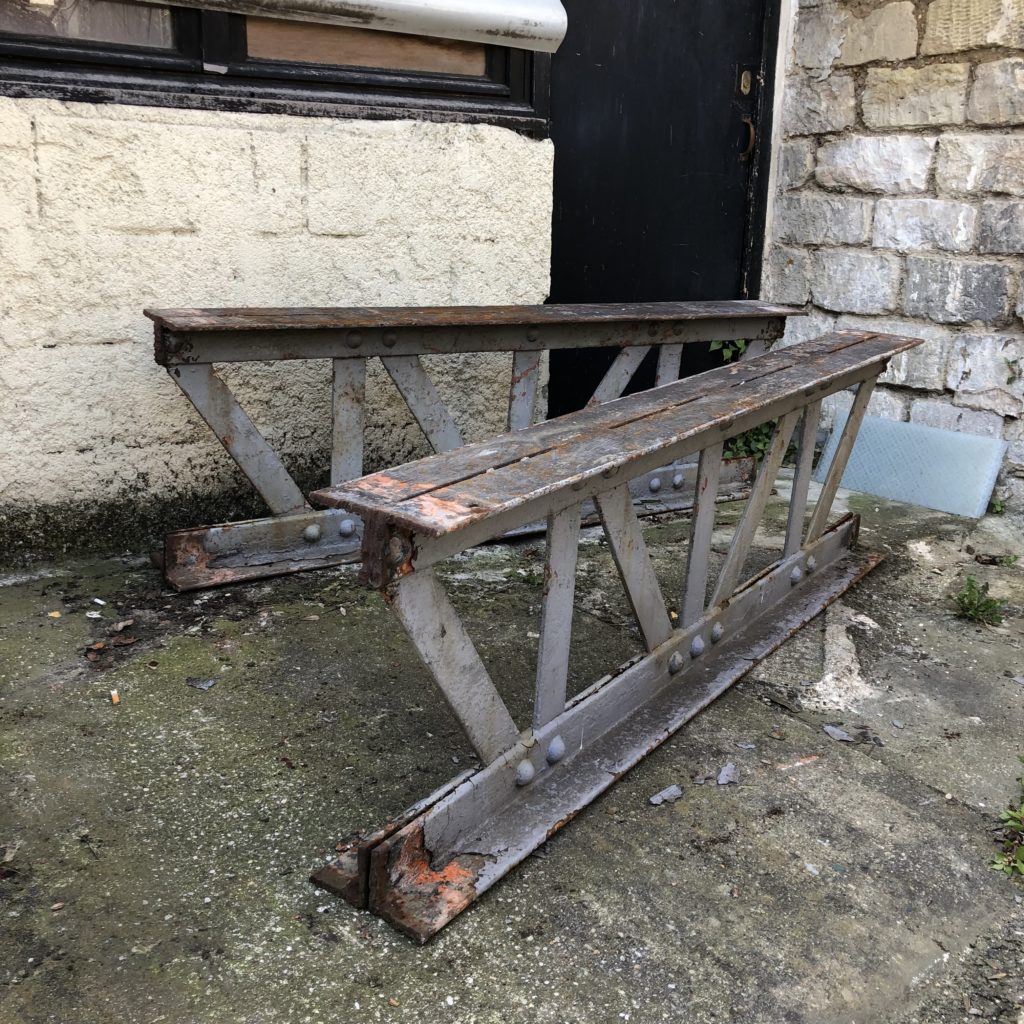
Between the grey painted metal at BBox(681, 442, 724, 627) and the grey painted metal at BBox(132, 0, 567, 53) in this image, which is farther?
the grey painted metal at BBox(132, 0, 567, 53)

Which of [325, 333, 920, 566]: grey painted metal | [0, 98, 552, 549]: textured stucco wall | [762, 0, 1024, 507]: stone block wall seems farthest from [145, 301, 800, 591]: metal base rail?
[762, 0, 1024, 507]: stone block wall

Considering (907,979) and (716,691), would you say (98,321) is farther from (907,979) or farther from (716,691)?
(907,979)

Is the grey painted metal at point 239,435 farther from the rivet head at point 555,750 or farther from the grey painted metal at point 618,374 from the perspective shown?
the rivet head at point 555,750

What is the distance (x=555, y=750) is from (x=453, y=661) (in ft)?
1.35

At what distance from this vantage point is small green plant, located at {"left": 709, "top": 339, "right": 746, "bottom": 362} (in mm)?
4848

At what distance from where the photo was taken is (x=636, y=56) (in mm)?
4324

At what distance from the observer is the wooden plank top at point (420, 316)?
2783 mm

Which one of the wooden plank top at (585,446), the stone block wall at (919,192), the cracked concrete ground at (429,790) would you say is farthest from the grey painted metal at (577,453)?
the stone block wall at (919,192)

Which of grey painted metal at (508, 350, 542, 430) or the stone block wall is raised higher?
the stone block wall

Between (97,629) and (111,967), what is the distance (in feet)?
4.46

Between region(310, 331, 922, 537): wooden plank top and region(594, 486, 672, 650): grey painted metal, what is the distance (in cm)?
10

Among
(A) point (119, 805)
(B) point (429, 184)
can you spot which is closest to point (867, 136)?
(B) point (429, 184)

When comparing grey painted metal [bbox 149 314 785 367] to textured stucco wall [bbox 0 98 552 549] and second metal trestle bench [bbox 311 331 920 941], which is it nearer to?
textured stucco wall [bbox 0 98 552 549]

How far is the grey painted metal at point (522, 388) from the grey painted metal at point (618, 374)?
29cm
